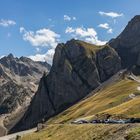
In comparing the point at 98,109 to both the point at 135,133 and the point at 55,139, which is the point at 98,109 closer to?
the point at 55,139

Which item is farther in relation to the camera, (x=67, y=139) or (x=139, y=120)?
(x=67, y=139)

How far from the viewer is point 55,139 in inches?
3664

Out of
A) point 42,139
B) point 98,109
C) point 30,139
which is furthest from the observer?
point 98,109

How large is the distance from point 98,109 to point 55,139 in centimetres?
10696

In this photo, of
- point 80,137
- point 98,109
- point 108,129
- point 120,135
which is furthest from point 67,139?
point 98,109

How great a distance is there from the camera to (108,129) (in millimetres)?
69688

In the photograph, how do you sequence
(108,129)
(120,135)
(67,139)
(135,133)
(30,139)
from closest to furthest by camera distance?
(135,133) → (120,135) → (108,129) → (67,139) → (30,139)

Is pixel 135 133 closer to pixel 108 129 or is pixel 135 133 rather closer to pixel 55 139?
pixel 108 129

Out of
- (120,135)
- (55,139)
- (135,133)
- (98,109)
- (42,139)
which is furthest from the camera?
(98,109)

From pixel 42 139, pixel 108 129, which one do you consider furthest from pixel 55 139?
pixel 108 129

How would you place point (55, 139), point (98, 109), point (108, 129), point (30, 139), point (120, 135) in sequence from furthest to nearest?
point (98, 109), point (30, 139), point (55, 139), point (108, 129), point (120, 135)

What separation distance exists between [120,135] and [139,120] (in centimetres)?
1128

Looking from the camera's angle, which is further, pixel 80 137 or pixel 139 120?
pixel 80 137

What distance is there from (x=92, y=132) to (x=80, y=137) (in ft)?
11.9
